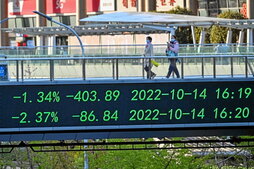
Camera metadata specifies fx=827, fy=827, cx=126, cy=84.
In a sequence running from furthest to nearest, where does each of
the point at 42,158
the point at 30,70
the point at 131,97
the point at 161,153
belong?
1. the point at 42,158
2. the point at 161,153
3. the point at 30,70
4. the point at 131,97

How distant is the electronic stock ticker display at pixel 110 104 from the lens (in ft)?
69.6

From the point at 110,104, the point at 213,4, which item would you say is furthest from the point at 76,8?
the point at 110,104

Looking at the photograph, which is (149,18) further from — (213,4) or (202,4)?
(202,4)

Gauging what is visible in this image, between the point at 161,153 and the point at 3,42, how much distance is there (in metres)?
65.0

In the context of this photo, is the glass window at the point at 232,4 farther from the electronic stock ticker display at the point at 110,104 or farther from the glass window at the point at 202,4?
the electronic stock ticker display at the point at 110,104

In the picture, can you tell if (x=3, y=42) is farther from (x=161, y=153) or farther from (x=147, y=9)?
(x=161, y=153)

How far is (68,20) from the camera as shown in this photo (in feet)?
330

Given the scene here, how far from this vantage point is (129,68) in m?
23.3

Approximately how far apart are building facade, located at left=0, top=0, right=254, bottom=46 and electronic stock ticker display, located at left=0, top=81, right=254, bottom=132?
169 feet

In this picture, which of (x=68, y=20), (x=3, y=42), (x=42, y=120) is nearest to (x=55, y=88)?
(x=42, y=120)

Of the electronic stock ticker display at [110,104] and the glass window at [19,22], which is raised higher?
the glass window at [19,22]

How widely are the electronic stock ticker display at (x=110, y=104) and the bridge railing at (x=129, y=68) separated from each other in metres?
0.71

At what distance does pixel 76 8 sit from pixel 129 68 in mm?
73392

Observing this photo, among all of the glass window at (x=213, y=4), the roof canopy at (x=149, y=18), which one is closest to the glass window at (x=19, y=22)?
the glass window at (x=213, y=4)
